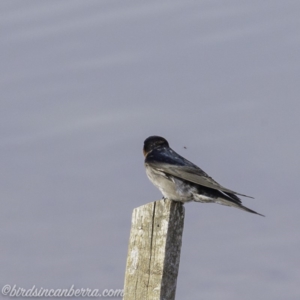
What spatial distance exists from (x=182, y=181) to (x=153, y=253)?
2577 mm

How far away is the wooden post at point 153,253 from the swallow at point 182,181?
65.3 inches

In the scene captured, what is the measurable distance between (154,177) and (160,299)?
9.93 ft

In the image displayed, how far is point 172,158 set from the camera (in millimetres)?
7898

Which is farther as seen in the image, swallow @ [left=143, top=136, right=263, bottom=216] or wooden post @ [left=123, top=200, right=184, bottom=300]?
swallow @ [left=143, top=136, right=263, bottom=216]

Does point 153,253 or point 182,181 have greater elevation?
point 182,181

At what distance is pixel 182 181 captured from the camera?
7.43 meters

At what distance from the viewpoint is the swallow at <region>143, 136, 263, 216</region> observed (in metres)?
7.02

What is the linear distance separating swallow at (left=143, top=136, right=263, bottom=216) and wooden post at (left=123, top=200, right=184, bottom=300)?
65.3 inches

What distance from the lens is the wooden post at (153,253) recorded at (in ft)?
16.0

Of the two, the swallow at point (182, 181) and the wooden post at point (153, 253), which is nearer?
the wooden post at point (153, 253)

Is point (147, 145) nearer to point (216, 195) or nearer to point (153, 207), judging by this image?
point (216, 195)

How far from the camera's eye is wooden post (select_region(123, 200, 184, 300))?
4871 mm

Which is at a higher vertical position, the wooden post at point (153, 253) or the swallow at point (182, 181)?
the swallow at point (182, 181)

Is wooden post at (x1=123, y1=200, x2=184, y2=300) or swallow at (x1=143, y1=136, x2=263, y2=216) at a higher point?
swallow at (x1=143, y1=136, x2=263, y2=216)
